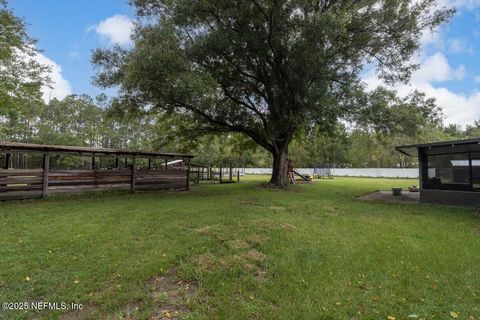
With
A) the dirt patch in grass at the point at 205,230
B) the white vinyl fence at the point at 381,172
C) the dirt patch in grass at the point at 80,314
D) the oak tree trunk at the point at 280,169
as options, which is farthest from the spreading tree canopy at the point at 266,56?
the white vinyl fence at the point at 381,172

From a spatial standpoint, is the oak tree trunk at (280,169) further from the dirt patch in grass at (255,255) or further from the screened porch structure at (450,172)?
the dirt patch in grass at (255,255)

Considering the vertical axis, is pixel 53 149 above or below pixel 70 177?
above

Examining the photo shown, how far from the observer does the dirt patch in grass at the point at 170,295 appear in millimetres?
3033

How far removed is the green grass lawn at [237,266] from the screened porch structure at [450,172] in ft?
11.8

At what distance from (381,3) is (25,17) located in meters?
17.9

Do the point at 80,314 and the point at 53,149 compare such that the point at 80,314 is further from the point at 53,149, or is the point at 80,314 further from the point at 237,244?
the point at 53,149

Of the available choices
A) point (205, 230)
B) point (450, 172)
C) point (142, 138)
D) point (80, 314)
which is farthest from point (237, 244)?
point (142, 138)

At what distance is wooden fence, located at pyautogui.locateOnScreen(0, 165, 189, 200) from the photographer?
9.72m

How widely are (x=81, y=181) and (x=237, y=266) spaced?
32.0ft

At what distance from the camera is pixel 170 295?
11.2 feet

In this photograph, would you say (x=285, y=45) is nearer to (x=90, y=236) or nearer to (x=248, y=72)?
(x=248, y=72)

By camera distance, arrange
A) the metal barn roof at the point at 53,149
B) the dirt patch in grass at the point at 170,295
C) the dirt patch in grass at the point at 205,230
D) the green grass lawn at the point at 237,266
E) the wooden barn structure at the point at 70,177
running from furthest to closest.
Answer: the wooden barn structure at the point at 70,177
the metal barn roof at the point at 53,149
the dirt patch in grass at the point at 205,230
the green grass lawn at the point at 237,266
the dirt patch in grass at the point at 170,295

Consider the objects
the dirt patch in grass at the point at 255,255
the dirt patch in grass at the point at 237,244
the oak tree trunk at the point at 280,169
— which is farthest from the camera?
the oak tree trunk at the point at 280,169

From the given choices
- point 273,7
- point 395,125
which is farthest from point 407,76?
point 273,7
